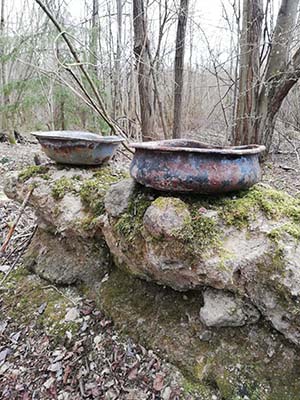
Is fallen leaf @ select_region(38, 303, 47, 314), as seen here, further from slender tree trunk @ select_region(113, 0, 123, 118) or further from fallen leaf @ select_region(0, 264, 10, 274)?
slender tree trunk @ select_region(113, 0, 123, 118)

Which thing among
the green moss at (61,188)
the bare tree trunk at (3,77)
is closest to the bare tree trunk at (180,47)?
the green moss at (61,188)

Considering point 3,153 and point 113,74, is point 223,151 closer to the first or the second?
point 113,74

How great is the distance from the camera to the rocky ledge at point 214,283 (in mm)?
1186

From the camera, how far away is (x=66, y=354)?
1.52 metres

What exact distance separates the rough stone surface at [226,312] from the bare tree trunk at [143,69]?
115 inches

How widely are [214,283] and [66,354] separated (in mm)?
792

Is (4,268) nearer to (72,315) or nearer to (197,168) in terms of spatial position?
(72,315)

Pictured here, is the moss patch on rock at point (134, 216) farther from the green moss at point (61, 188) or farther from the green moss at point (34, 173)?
the green moss at point (34, 173)

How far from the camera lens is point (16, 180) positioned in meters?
2.15

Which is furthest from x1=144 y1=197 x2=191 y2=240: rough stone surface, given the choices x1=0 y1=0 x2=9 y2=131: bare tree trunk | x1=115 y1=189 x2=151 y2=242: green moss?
x1=0 y1=0 x2=9 y2=131: bare tree trunk

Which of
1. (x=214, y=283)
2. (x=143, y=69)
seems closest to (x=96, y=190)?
(x=214, y=283)

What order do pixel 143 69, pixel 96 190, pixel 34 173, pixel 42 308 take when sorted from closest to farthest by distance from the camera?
pixel 42 308
pixel 96 190
pixel 34 173
pixel 143 69

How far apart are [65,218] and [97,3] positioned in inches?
200

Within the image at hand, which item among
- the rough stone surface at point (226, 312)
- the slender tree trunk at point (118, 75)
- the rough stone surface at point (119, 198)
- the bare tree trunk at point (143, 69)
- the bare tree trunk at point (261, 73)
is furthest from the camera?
the slender tree trunk at point (118, 75)
